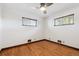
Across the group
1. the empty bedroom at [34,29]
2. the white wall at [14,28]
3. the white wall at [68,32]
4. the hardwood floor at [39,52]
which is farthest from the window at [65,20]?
the white wall at [14,28]

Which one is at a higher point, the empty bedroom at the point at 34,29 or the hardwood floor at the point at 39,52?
the empty bedroom at the point at 34,29

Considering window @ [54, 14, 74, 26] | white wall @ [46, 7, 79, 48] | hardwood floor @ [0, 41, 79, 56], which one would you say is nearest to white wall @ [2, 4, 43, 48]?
hardwood floor @ [0, 41, 79, 56]

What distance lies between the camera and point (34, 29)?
3658 millimetres

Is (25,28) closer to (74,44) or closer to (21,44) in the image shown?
(21,44)

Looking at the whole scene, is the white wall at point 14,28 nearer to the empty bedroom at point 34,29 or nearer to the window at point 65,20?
the empty bedroom at point 34,29

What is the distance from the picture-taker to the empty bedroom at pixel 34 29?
2210 millimetres

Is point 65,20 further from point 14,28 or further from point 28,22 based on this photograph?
point 14,28

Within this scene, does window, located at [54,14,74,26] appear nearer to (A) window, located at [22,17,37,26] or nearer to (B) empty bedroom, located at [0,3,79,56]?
(B) empty bedroom, located at [0,3,79,56]

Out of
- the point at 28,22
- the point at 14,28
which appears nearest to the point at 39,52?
the point at 14,28

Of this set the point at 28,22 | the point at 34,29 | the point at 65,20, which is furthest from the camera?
the point at 34,29

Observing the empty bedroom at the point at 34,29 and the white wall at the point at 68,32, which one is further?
the white wall at the point at 68,32

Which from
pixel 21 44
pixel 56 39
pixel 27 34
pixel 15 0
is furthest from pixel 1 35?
pixel 56 39

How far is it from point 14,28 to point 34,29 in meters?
1.20

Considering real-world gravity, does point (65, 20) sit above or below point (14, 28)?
above
